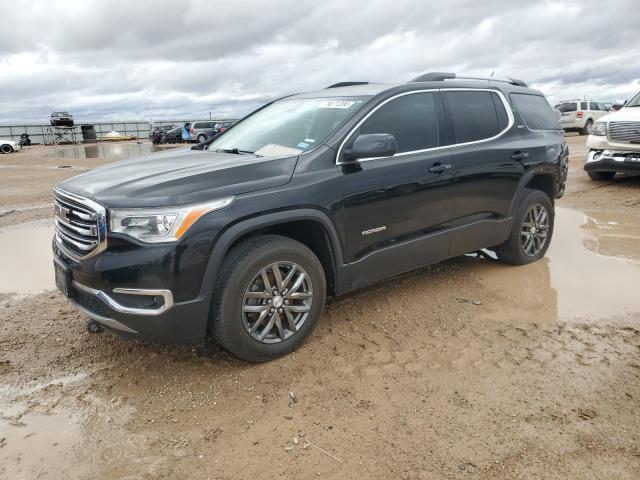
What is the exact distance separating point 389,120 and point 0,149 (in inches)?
1222

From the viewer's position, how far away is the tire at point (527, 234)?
514cm

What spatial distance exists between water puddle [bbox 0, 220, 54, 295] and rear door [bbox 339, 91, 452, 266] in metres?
3.32

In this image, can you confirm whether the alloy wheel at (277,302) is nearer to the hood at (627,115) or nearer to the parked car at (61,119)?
the hood at (627,115)

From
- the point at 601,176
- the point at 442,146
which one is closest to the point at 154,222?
the point at 442,146

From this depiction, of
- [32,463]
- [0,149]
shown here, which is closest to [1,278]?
[32,463]

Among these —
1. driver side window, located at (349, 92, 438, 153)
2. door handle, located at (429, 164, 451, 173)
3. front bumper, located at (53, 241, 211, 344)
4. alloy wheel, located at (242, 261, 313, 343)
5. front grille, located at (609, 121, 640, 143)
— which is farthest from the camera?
front grille, located at (609, 121, 640, 143)

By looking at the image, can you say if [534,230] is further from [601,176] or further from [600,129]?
[601,176]

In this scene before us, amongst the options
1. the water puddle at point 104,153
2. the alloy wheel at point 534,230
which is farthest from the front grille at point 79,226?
the water puddle at point 104,153

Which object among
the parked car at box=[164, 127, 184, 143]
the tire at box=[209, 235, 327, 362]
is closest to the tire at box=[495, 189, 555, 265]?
the tire at box=[209, 235, 327, 362]

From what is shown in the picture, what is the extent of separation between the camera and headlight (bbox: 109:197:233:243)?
296cm

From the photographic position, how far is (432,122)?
170 inches

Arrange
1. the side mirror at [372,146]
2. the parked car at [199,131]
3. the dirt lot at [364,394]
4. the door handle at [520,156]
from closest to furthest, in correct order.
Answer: the dirt lot at [364,394], the side mirror at [372,146], the door handle at [520,156], the parked car at [199,131]

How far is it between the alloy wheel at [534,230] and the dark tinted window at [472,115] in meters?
1.02

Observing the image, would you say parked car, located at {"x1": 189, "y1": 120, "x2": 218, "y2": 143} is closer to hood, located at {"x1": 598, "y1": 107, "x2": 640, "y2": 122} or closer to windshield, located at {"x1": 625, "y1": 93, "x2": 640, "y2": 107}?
windshield, located at {"x1": 625, "y1": 93, "x2": 640, "y2": 107}
